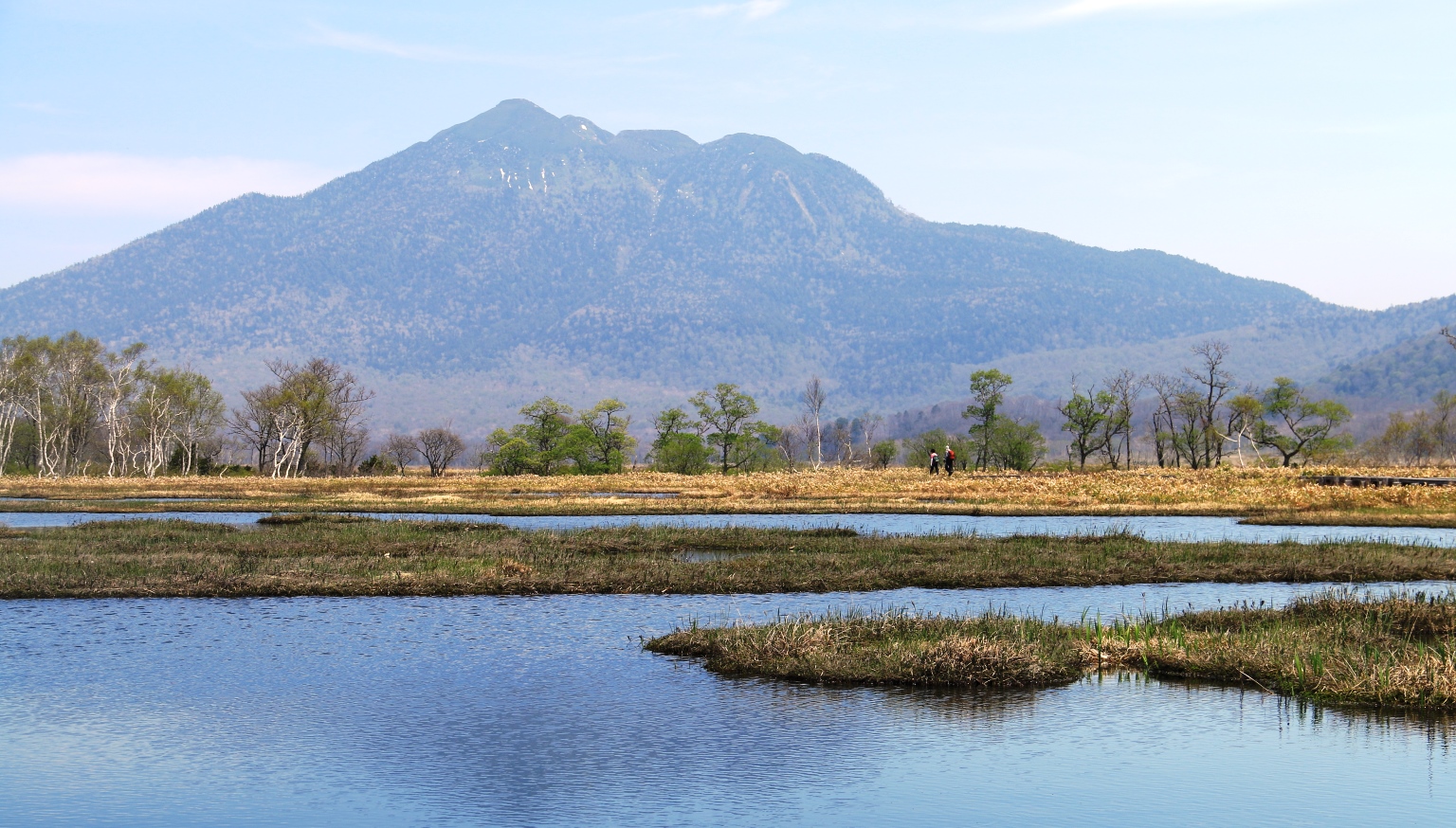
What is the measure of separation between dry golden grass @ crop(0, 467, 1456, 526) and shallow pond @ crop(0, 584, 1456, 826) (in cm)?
4003

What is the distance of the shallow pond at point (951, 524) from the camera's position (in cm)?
4838

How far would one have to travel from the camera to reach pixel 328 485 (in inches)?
3792

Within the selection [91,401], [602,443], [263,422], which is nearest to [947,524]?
[602,443]

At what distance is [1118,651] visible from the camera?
2208 centimetres

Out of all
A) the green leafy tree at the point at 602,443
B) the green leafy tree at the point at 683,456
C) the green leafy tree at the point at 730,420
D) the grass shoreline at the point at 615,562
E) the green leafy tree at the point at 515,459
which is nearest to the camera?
the grass shoreline at the point at 615,562

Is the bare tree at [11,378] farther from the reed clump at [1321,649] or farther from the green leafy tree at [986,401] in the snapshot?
the reed clump at [1321,649]

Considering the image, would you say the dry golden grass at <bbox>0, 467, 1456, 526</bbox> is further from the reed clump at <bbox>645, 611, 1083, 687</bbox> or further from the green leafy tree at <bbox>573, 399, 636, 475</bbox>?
the reed clump at <bbox>645, 611, 1083, 687</bbox>

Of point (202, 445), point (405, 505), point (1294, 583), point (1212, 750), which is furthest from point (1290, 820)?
point (202, 445)

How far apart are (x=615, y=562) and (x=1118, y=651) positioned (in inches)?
678

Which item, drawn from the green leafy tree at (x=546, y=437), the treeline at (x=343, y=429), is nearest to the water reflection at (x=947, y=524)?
the treeline at (x=343, y=429)

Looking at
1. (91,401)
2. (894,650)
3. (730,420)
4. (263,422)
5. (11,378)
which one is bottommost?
(894,650)

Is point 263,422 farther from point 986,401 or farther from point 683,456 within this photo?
point 986,401

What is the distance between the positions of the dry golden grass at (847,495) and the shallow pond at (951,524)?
2.54 meters

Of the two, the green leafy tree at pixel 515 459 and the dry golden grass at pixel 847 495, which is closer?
the dry golden grass at pixel 847 495
